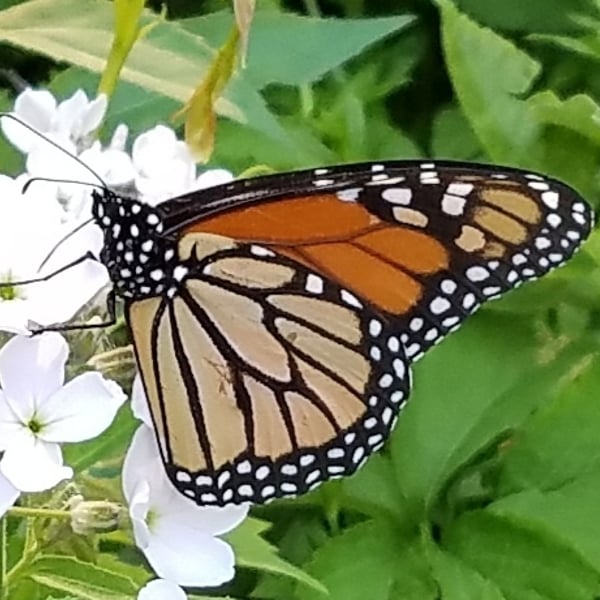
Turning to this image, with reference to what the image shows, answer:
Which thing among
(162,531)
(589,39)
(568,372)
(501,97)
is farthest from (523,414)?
(162,531)

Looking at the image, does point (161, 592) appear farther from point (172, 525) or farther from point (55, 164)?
point (55, 164)

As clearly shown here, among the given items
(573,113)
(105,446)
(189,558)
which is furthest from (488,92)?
(189,558)

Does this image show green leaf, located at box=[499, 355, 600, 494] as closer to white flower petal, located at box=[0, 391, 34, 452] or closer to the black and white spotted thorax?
the black and white spotted thorax

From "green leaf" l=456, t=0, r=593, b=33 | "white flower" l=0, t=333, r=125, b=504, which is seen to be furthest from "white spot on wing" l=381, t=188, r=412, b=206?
"green leaf" l=456, t=0, r=593, b=33

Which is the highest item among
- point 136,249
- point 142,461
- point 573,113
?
point 573,113

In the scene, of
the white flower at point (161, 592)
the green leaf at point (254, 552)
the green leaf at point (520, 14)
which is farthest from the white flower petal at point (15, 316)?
the green leaf at point (520, 14)

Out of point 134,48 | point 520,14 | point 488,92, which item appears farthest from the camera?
point 520,14
